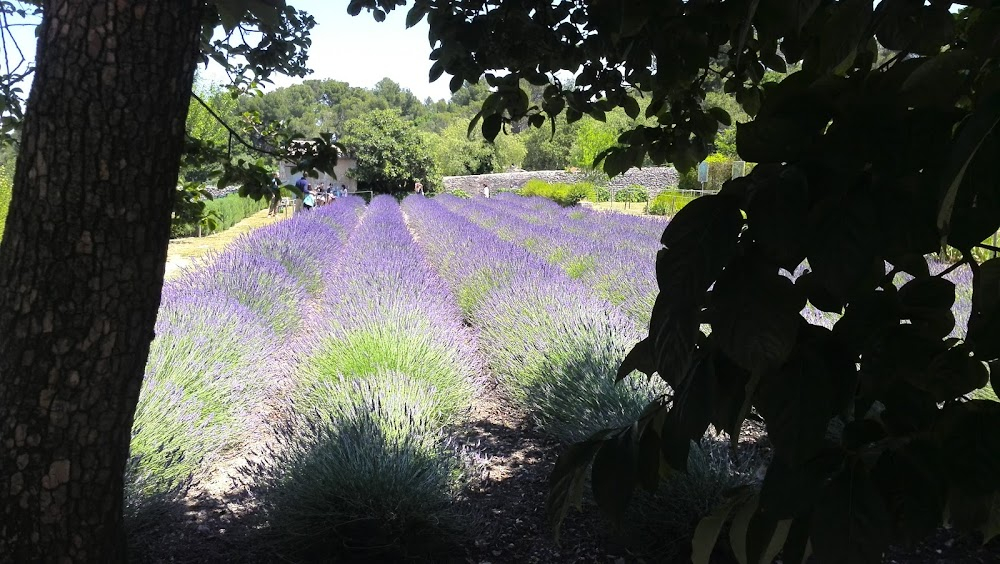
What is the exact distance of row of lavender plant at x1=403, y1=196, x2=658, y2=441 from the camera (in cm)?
378

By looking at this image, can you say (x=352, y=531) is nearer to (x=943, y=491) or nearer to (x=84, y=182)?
(x=84, y=182)

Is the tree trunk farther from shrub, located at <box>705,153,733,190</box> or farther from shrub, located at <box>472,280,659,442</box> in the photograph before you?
shrub, located at <box>705,153,733,190</box>

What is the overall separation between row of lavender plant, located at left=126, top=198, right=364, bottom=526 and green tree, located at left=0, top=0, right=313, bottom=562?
5.21 ft

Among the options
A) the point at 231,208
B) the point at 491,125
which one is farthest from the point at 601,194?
the point at 491,125

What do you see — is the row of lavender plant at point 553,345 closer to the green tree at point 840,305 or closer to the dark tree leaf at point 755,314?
the green tree at point 840,305

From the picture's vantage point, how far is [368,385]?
399cm

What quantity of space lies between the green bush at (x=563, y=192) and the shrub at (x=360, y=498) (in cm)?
2617

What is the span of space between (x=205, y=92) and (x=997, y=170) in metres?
34.1

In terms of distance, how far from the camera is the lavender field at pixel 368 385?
9.58 ft

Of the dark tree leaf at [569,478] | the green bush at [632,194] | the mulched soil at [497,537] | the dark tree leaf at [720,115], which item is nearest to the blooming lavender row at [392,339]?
the mulched soil at [497,537]

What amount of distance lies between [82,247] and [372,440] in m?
2.07

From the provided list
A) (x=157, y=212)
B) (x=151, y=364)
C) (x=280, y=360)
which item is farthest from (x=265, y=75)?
(x=280, y=360)

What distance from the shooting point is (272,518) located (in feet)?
9.49

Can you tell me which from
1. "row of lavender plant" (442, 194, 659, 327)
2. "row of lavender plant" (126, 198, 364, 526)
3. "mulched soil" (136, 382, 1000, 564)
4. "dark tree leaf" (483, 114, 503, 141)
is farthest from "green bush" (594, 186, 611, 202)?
"dark tree leaf" (483, 114, 503, 141)
